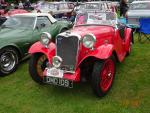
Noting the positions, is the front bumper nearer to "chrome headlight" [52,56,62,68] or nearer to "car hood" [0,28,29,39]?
"chrome headlight" [52,56,62,68]

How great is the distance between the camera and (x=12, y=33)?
8047mm

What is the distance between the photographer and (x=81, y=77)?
5.75 m

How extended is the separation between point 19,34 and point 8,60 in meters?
0.99

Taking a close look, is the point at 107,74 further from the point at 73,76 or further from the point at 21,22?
the point at 21,22

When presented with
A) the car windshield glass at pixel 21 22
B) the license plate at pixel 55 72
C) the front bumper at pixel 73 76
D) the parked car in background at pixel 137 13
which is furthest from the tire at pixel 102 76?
the parked car in background at pixel 137 13

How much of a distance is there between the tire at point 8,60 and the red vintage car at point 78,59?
1.34 meters

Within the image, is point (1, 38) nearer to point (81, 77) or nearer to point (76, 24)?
point (76, 24)

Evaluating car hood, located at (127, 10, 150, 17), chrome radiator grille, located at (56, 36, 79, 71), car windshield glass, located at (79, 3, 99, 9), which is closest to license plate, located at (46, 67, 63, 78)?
chrome radiator grille, located at (56, 36, 79, 71)

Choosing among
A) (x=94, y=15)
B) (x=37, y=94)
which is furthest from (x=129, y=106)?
(x=94, y=15)

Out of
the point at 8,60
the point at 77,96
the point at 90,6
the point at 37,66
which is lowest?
the point at 77,96

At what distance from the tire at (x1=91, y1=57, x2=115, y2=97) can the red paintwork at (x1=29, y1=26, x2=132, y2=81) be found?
20cm

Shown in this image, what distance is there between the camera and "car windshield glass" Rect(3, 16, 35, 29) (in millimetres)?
8750

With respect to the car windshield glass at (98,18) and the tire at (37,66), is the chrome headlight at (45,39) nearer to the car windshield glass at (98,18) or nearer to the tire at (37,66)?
the tire at (37,66)

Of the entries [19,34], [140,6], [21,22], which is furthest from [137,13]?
[19,34]
